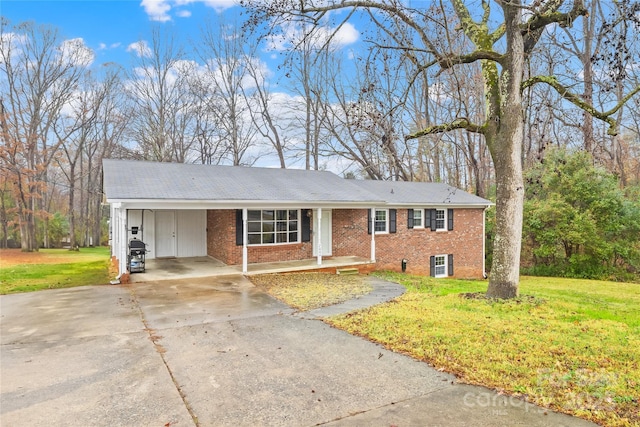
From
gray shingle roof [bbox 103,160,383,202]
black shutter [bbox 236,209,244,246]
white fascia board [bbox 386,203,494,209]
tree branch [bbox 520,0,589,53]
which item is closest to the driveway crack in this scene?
gray shingle roof [bbox 103,160,383,202]

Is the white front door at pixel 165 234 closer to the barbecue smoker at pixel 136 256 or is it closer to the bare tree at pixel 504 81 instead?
the barbecue smoker at pixel 136 256

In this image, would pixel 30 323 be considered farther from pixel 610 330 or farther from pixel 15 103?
pixel 15 103

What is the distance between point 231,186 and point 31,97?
68.2ft

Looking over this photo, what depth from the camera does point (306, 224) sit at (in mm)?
13930

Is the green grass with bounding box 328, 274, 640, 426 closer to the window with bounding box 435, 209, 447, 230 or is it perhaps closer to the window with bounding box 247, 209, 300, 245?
Result: the window with bounding box 247, 209, 300, 245

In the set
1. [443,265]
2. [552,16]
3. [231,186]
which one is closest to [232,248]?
[231,186]

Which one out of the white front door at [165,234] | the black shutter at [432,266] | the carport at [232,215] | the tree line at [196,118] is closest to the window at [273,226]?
the carport at [232,215]

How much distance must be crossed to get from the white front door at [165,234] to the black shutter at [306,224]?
4.96 metres

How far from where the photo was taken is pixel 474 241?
1816 centimetres

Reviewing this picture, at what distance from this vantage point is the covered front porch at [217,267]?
11.0 m

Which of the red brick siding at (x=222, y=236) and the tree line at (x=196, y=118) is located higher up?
the tree line at (x=196, y=118)

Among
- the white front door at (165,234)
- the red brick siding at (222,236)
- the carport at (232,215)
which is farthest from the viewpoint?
the white front door at (165,234)

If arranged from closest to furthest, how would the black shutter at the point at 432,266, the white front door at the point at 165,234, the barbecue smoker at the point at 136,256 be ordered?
the barbecue smoker at the point at 136,256 < the white front door at the point at 165,234 < the black shutter at the point at 432,266

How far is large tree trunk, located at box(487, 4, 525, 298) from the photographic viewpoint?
7934mm
